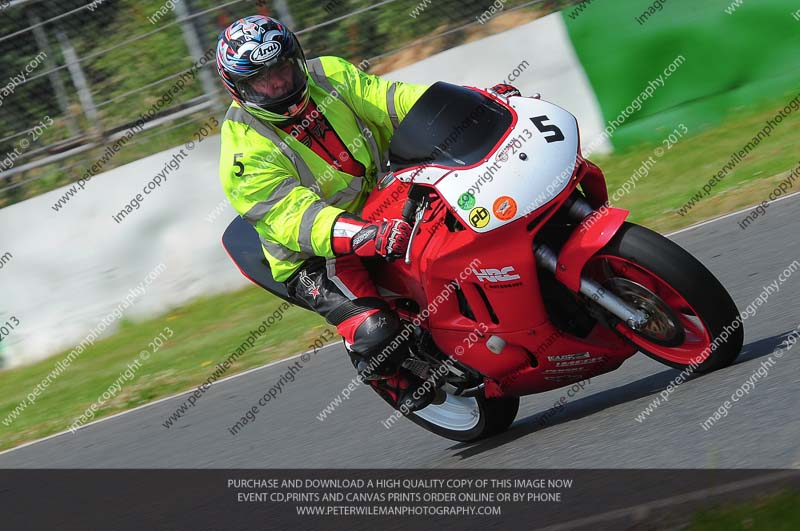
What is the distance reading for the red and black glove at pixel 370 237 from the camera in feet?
14.6

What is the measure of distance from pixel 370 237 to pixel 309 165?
30.7 inches

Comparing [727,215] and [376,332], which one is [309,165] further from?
[727,215]

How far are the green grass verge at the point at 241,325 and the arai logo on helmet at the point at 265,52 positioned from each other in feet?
12.1

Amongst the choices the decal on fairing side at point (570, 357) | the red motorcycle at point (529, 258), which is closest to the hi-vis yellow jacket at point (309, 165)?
the red motorcycle at point (529, 258)

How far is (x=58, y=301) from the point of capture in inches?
395

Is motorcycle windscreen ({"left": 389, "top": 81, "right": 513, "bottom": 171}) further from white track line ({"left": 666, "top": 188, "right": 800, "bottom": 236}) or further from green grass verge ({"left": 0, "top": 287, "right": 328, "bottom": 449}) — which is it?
green grass verge ({"left": 0, "top": 287, "right": 328, "bottom": 449})

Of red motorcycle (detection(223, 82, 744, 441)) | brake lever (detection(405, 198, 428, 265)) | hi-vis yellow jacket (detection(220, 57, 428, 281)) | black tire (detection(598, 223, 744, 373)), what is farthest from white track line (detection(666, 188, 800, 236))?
brake lever (detection(405, 198, 428, 265))

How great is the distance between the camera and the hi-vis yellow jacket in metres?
4.91

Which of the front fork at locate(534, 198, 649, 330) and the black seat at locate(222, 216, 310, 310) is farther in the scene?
the black seat at locate(222, 216, 310, 310)

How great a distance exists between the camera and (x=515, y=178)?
4.35 metres

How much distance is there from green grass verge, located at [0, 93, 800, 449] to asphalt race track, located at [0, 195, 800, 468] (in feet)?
1.46

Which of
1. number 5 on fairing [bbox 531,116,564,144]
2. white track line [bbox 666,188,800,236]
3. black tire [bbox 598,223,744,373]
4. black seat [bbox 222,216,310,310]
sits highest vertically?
number 5 on fairing [bbox 531,116,564,144]

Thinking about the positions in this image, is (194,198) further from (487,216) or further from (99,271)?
(487,216)
